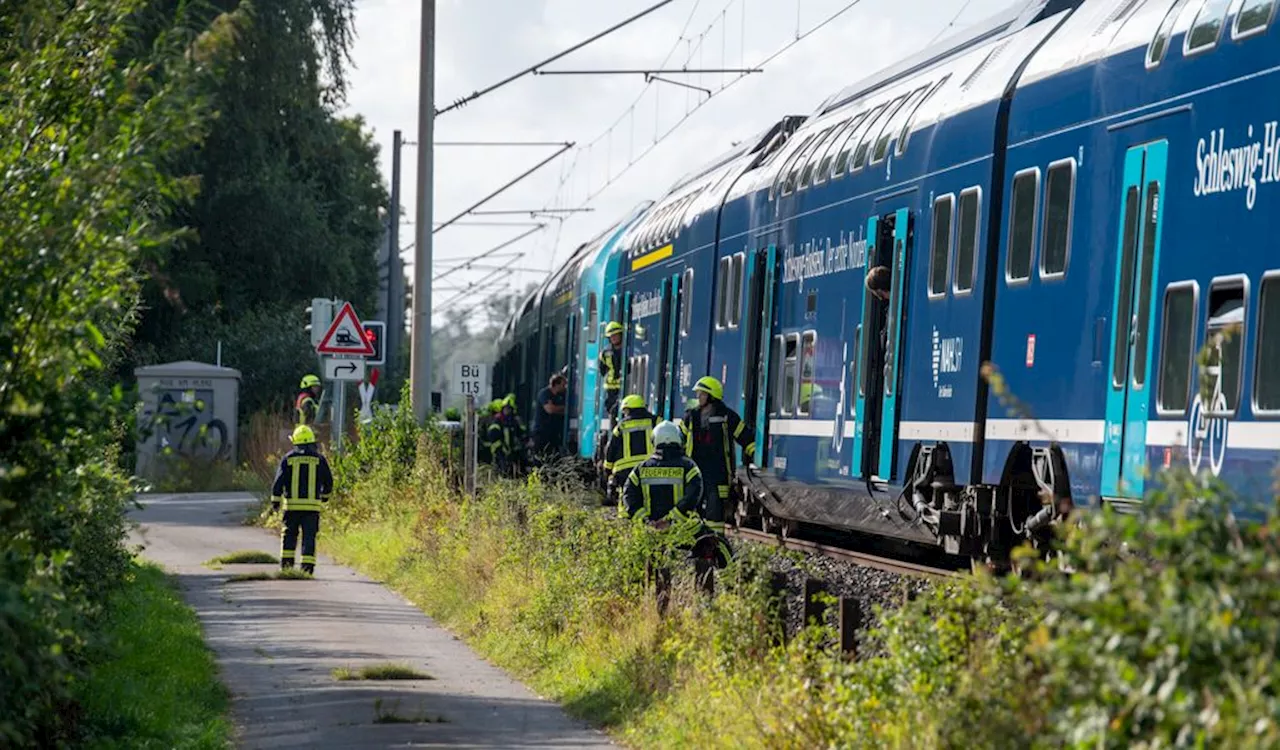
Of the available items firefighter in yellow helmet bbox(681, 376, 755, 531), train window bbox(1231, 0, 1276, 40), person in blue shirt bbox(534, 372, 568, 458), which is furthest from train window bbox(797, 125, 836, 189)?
train window bbox(1231, 0, 1276, 40)

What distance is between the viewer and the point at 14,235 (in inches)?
309

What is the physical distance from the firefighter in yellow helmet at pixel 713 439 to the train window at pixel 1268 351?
6688 mm

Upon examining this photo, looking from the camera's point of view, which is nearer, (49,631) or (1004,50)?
(49,631)

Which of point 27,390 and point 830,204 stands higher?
point 830,204

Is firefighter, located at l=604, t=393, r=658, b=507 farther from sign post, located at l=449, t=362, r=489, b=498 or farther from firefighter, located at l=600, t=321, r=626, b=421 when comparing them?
firefighter, located at l=600, t=321, r=626, b=421

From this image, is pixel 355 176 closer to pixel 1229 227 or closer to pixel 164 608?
pixel 164 608

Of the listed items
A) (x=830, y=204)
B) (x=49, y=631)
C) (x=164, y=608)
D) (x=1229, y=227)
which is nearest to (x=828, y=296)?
(x=830, y=204)

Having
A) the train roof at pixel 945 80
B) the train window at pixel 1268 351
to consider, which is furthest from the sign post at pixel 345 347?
the train window at pixel 1268 351

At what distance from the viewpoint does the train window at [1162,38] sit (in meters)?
12.1

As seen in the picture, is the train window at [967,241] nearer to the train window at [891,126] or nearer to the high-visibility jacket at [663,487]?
the train window at [891,126]

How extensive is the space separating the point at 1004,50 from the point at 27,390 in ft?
31.3

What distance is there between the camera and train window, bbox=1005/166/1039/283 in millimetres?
13805

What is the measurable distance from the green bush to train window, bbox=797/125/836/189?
A: 1115 centimetres

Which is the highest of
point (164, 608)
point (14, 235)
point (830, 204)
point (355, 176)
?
point (355, 176)
